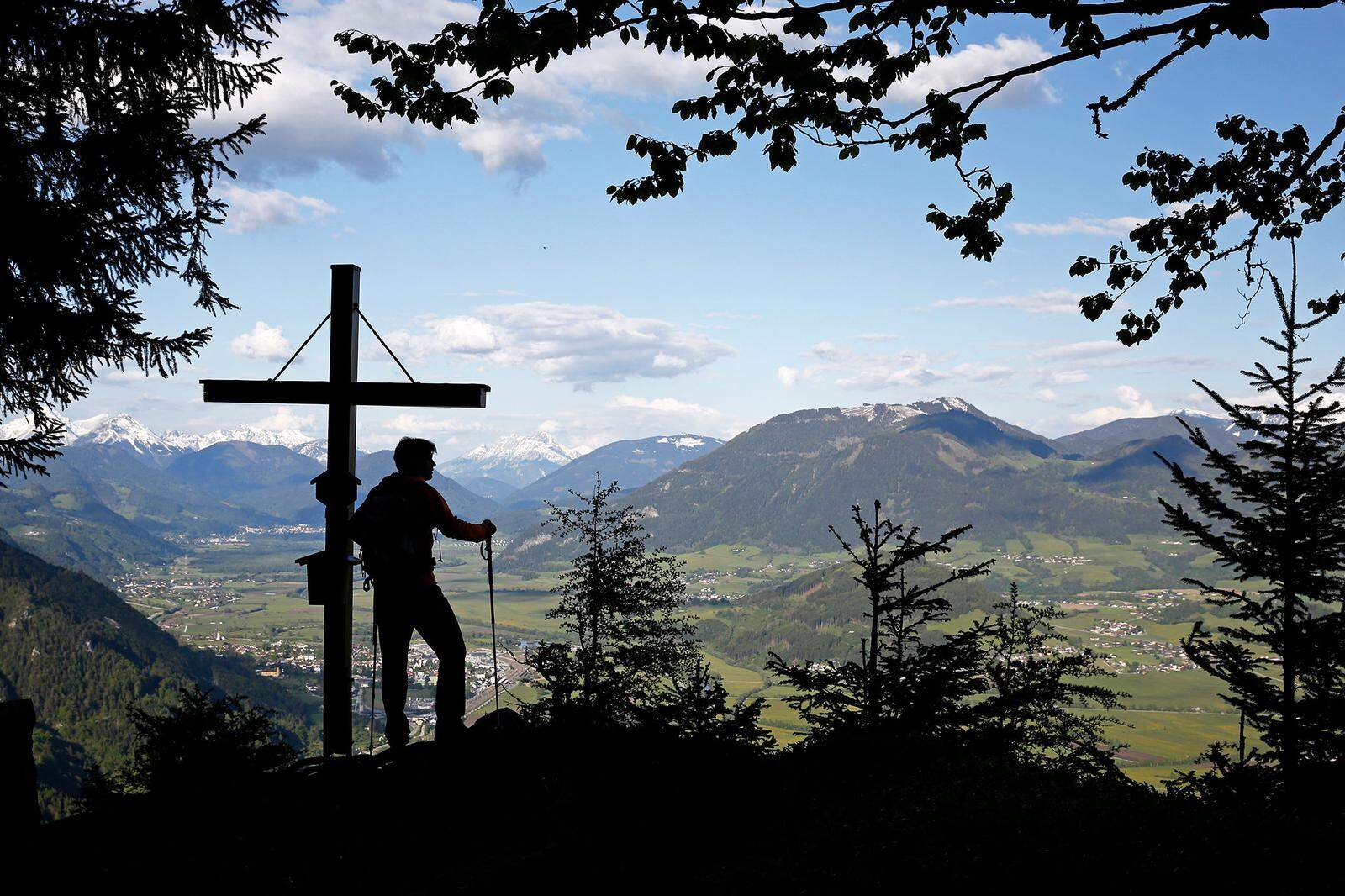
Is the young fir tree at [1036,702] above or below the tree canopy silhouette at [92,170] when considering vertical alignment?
below

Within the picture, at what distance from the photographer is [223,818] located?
599 centimetres

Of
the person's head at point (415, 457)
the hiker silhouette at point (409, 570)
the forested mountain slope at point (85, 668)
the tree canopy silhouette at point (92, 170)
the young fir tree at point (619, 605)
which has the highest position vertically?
the tree canopy silhouette at point (92, 170)

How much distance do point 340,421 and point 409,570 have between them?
6.11 feet

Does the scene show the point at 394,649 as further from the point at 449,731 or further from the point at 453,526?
the point at 453,526

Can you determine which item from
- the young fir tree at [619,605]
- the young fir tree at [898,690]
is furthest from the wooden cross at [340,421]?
the young fir tree at [619,605]

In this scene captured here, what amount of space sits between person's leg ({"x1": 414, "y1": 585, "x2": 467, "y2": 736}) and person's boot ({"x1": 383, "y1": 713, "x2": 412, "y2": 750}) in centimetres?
35

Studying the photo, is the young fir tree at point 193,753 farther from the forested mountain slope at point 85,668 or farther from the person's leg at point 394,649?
the forested mountain slope at point 85,668

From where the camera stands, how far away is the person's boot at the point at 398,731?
24.2ft

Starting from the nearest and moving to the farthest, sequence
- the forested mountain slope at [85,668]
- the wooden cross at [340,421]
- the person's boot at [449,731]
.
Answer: the person's boot at [449,731] < the wooden cross at [340,421] < the forested mountain slope at [85,668]

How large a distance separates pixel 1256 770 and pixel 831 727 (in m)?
3.84

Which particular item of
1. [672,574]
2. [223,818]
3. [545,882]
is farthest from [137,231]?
[672,574]

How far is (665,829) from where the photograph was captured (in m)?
5.45

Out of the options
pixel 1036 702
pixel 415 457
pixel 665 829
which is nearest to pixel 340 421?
pixel 415 457

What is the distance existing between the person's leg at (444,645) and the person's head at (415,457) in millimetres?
1029
